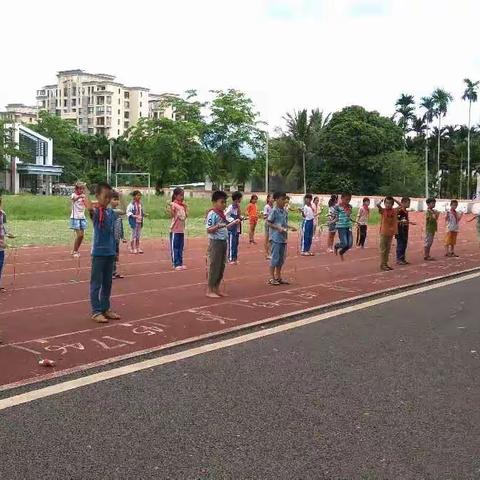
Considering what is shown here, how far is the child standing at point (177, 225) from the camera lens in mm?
13023

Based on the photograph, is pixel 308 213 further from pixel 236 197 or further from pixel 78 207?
pixel 78 207

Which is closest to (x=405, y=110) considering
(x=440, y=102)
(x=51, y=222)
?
(x=440, y=102)

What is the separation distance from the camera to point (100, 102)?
136 m

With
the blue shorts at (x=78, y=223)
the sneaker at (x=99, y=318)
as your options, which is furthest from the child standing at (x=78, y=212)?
the sneaker at (x=99, y=318)

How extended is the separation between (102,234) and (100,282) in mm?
587

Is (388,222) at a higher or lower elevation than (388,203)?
lower

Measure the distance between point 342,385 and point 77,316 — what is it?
409 centimetres

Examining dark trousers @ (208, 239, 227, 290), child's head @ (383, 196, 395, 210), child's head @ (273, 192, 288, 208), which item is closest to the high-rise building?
child's head @ (383, 196, 395, 210)

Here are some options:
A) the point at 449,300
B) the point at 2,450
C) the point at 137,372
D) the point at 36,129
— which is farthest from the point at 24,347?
the point at 36,129

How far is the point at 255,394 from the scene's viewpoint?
5.40 metres

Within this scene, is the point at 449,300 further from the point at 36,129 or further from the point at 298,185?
the point at 36,129

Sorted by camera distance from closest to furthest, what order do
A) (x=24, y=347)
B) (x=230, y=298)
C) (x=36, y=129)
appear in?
(x=24, y=347) < (x=230, y=298) < (x=36, y=129)

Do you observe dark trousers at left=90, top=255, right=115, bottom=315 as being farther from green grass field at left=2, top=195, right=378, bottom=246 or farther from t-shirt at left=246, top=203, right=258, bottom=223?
t-shirt at left=246, top=203, right=258, bottom=223

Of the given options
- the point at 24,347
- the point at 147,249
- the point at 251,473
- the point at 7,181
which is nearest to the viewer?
the point at 251,473
